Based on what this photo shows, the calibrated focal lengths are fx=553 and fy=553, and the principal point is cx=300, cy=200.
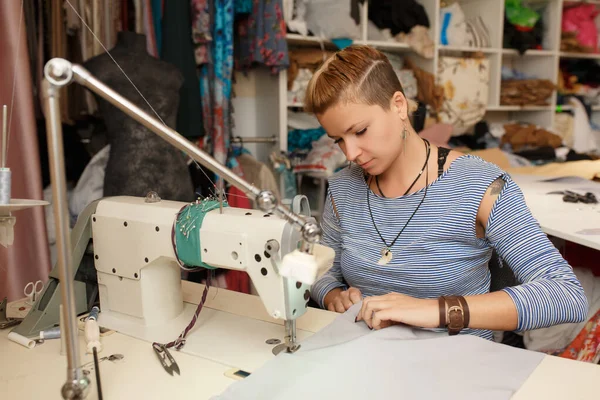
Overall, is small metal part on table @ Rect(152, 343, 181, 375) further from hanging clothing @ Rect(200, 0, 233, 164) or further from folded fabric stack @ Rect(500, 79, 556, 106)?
folded fabric stack @ Rect(500, 79, 556, 106)

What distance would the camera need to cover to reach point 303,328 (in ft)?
3.73

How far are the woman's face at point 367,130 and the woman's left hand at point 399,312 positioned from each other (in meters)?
0.36

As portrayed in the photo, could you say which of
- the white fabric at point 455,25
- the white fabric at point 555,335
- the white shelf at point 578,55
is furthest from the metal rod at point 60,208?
the white shelf at point 578,55

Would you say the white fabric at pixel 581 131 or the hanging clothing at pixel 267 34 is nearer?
the hanging clothing at pixel 267 34

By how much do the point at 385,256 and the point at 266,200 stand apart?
670 mm

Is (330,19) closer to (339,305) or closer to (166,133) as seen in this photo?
(339,305)

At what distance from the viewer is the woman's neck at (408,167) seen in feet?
4.50

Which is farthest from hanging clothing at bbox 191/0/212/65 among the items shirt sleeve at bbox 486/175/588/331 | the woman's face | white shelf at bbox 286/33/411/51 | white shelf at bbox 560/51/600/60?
white shelf at bbox 560/51/600/60

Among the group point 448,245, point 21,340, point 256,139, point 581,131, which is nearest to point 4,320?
point 21,340

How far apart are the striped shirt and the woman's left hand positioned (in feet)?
0.59

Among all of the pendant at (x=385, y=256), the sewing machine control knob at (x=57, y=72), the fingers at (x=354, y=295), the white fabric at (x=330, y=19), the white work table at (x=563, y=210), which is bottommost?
the fingers at (x=354, y=295)

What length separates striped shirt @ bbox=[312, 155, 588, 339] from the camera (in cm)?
113

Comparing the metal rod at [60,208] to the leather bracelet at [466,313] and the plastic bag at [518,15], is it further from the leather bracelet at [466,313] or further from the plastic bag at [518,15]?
the plastic bag at [518,15]

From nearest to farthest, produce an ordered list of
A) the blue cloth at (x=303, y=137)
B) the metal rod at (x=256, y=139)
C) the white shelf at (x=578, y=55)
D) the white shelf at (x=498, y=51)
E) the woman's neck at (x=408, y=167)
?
the woman's neck at (x=408, y=167) → the metal rod at (x=256, y=139) → the blue cloth at (x=303, y=137) → the white shelf at (x=498, y=51) → the white shelf at (x=578, y=55)
